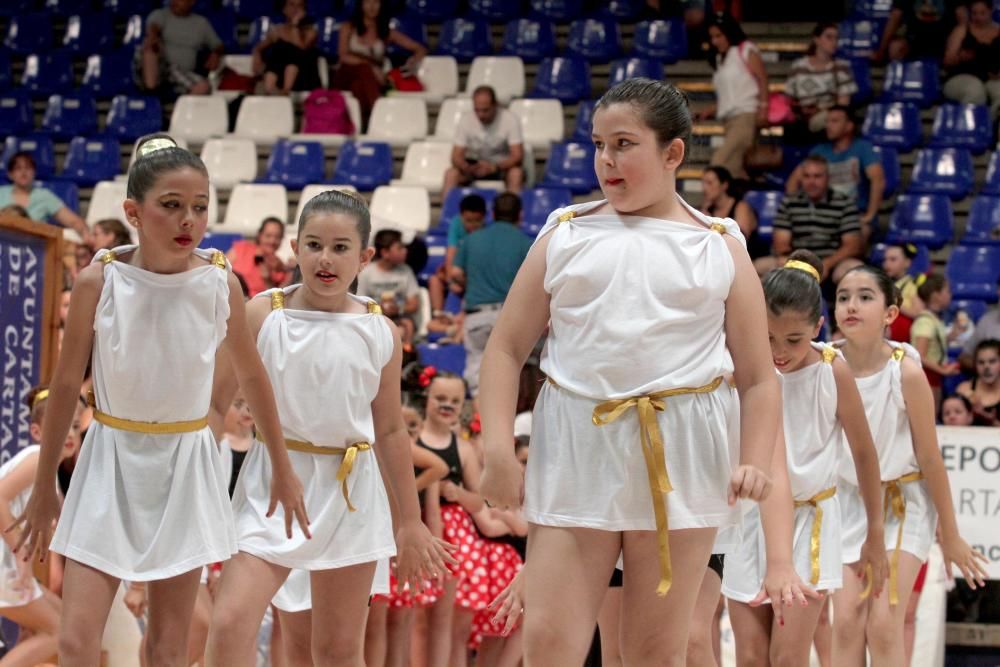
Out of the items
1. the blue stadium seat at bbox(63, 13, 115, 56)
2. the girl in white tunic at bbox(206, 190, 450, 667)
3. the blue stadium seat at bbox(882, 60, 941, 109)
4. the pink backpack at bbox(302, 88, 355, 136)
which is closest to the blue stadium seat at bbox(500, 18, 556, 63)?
the pink backpack at bbox(302, 88, 355, 136)

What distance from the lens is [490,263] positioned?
412 inches

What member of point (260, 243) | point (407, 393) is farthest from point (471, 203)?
point (407, 393)

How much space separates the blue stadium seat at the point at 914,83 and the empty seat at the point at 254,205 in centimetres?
547

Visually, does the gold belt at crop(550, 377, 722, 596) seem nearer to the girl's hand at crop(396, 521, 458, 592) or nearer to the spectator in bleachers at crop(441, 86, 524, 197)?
the girl's hand at crop(396, 521, 458, 592)

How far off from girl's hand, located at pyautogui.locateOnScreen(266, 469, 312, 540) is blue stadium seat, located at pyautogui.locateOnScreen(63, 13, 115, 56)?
501 inches

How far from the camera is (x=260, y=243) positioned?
1067cm

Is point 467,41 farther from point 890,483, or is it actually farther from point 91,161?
point 890,483

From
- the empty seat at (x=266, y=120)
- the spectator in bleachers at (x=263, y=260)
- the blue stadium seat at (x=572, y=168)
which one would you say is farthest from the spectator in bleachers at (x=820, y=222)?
the empty seat at (x=266, y=120)

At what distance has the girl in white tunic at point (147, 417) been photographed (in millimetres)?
3881

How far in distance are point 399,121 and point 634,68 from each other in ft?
7.35

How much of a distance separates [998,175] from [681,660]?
9.41 meters

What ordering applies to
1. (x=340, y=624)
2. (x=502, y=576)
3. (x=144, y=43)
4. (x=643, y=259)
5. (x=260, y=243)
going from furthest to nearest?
(x=144, y=43)
(x=260, y=243)
(x=502, y=576)
(x=340, y=624)
(x=643, y=259)

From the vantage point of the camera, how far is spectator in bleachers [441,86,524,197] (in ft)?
40.2

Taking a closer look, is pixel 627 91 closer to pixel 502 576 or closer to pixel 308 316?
pixel 308 316
